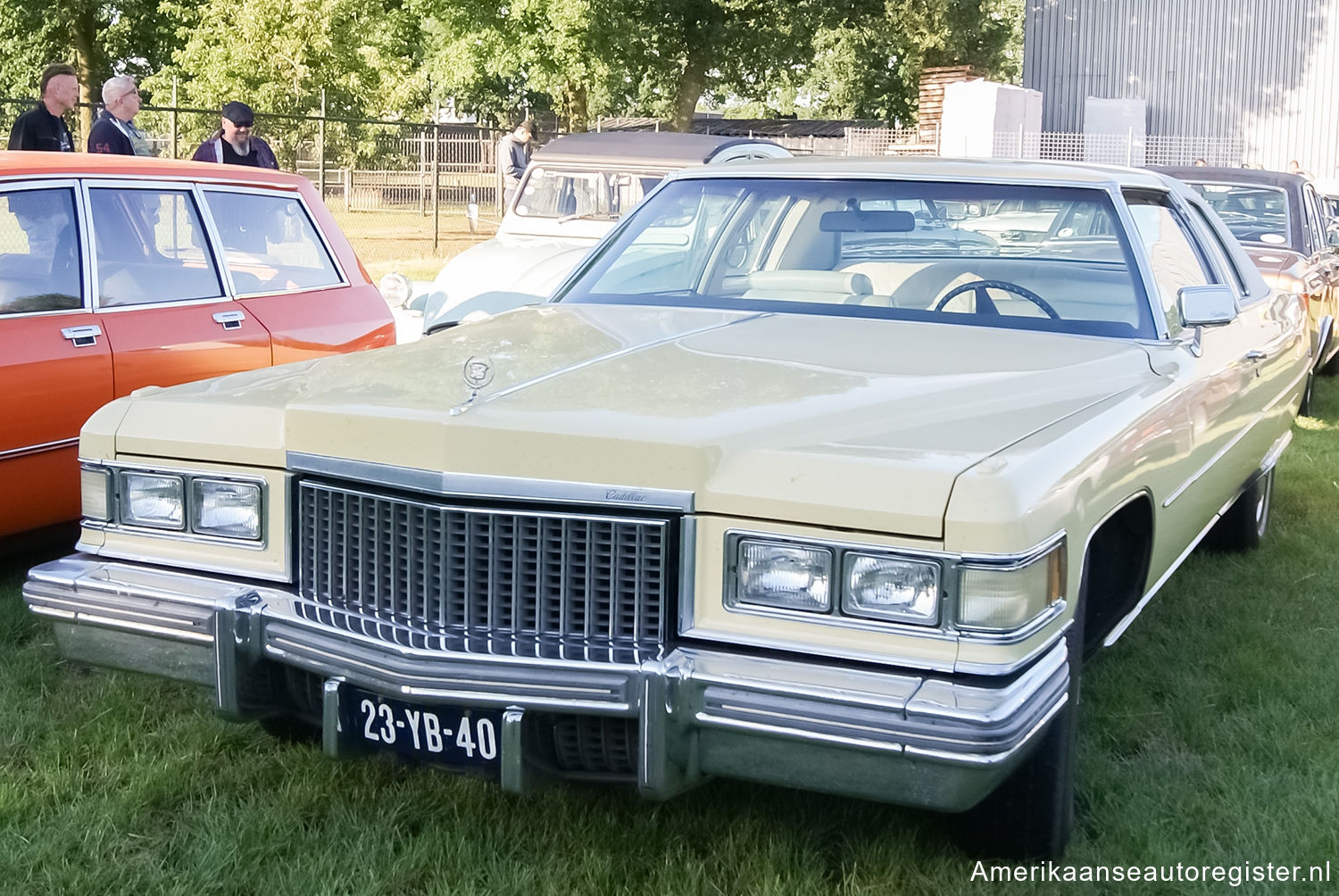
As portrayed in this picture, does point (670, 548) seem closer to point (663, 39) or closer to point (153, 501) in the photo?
point (153, 501)

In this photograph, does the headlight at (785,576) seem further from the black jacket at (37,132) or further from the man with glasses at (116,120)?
the man with glasses at (116,120)

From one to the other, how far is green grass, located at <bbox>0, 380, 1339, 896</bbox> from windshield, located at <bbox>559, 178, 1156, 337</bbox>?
Answer: 115 centimetres

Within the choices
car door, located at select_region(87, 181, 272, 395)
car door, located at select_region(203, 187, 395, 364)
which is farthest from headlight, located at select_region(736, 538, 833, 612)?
car door, located at select_region(203, 187, 395, 364)

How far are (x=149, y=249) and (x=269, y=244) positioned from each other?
601mm

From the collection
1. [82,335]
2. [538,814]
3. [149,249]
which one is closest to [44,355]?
[82,335]

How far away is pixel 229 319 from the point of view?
5371 mm

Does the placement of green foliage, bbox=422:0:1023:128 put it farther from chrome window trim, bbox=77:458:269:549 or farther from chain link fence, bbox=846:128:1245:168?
chrome window trim, bbox=77:458:269:549

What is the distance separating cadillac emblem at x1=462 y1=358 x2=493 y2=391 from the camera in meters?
3.05

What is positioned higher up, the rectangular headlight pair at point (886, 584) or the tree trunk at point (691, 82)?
the tree trunk at point (691, 82)

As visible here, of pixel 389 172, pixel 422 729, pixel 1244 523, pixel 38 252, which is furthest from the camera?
pixel 389 172

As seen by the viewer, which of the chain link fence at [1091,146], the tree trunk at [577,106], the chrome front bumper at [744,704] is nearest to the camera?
the chrome front bumper at [744,704]

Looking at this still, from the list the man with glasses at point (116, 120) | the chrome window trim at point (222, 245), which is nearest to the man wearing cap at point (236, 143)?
the man with glasses at point (116, 120)

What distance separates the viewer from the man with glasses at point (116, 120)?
789 centimetres

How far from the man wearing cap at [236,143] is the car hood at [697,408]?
576 cm
